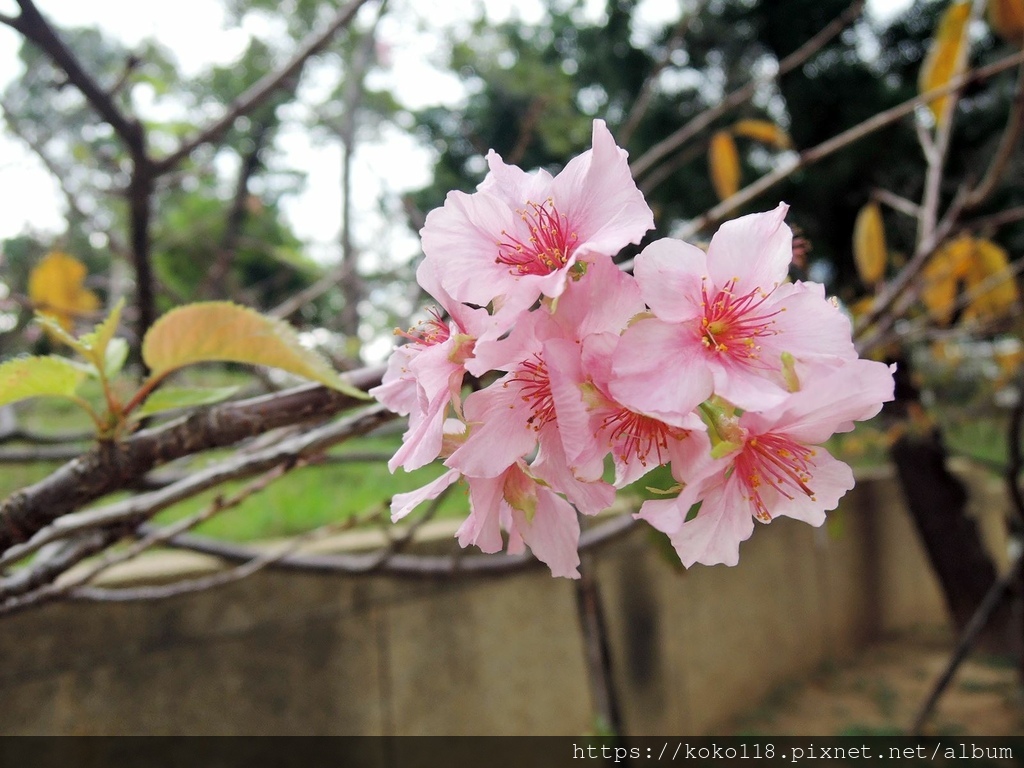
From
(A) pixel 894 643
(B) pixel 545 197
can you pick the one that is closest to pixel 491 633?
(B) pixel 545 197

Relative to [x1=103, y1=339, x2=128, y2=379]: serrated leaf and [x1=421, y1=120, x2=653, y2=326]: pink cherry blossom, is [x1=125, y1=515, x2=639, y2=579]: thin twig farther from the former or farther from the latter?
[x1=421, y1=120, x2=653, y2=326]: pink cherry blossom

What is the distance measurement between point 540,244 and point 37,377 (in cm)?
39

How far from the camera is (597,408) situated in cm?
38

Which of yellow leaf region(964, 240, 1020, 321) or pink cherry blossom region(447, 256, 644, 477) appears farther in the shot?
yellow leaf region(964, 240, 1020, 321)

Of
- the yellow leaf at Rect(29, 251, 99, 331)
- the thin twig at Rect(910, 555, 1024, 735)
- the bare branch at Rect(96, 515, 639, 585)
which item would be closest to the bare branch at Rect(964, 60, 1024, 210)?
the bare branch at Rect(96, 515, 639, 585)

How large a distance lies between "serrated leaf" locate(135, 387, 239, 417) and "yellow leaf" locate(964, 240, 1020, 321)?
172cm

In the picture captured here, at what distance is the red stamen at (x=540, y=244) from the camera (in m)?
0.42

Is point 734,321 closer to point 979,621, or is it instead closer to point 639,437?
point 639,437

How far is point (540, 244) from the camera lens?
0.43m

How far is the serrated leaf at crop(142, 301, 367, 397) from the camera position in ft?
1.53

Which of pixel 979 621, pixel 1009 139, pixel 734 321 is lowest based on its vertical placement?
pixel 979 621

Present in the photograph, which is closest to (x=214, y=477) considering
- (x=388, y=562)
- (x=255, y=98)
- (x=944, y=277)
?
(x=255, y=98)

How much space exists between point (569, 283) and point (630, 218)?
0.05 metres

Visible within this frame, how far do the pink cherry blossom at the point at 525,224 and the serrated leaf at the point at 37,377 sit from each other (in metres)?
0.30
